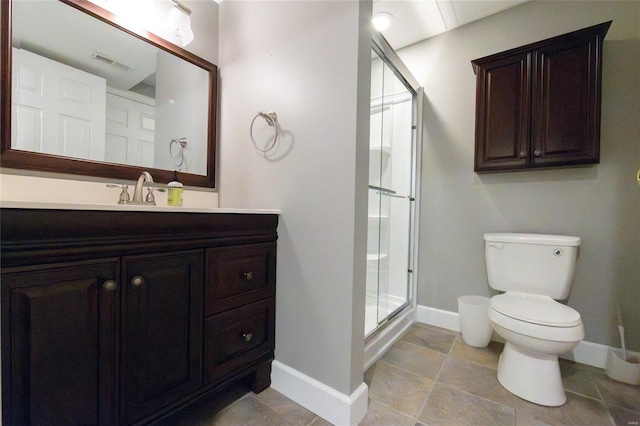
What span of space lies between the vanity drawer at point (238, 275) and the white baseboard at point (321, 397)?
0.40 metres

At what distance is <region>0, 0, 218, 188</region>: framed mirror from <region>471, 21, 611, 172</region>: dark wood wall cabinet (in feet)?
5.87

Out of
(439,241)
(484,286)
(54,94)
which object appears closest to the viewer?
(54,94)

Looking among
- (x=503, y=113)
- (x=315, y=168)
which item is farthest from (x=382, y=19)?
(x=315, y=168)

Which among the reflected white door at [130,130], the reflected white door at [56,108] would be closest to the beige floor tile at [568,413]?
the reflected white door at [130,130]

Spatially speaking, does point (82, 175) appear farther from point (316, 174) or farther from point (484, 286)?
point (484, 286)

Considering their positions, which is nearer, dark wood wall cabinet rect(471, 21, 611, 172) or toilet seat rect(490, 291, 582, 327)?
toilet seat rect(490, 291, 582, 327)

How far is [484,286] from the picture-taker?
1.91m

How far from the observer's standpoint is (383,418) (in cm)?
114

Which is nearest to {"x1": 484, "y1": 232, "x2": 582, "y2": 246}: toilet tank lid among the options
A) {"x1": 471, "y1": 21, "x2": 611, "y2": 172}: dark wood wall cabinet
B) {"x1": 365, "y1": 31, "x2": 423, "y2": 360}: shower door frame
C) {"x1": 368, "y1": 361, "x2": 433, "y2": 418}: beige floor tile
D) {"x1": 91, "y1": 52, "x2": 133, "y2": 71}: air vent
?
{"x1": 471, "y1": 21, "x2": 611, "y2": 172}: dark wood wall cabinet

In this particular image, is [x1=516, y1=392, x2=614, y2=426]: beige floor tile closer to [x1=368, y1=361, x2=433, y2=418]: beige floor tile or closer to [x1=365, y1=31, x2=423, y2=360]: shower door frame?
[x1=368, y1=361, x2=433, y2=418]: beige floor tile

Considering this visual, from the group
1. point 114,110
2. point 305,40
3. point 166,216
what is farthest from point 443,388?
point 114,110

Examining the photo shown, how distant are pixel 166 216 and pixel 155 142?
2.42 feet

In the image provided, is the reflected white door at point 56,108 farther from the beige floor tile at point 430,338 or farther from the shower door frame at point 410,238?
the beige floor tile at point 430,338

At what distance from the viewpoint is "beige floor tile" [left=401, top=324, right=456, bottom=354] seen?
1773mm
